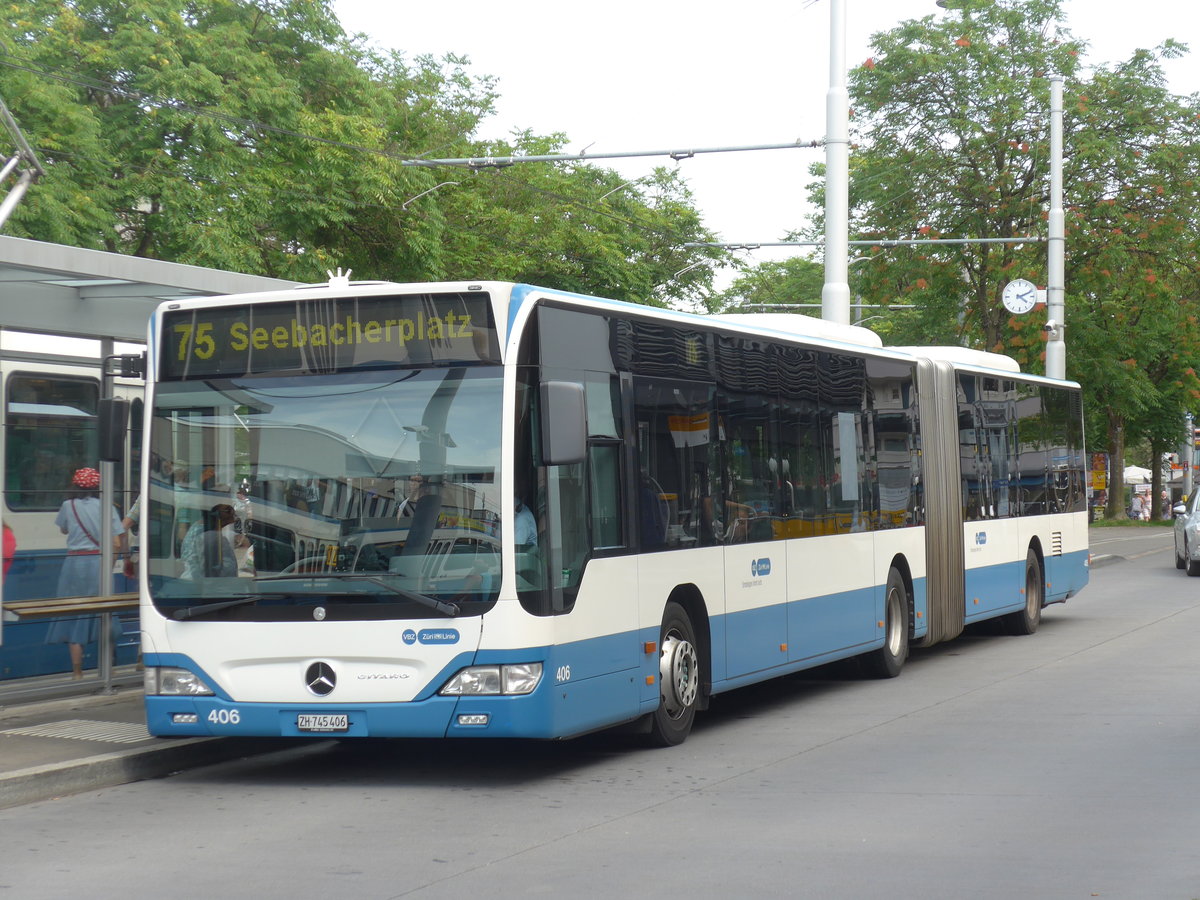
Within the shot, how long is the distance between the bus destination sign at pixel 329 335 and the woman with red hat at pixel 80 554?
3325 millimetres

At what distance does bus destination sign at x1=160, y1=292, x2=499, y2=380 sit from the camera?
9359 millimetres

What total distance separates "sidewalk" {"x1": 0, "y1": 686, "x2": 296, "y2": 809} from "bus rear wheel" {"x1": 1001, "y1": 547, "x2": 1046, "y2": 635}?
1067 centimetres

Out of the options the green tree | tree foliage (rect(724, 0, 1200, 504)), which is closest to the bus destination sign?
tree foliage (rect(724, 0, 1200, 504))

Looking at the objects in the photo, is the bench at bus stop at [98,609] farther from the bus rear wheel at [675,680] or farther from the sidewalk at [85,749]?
the bus rear wheel at [675,680]

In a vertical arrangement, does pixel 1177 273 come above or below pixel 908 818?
above

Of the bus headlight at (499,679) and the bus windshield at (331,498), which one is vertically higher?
the bus windshield at (331,498)

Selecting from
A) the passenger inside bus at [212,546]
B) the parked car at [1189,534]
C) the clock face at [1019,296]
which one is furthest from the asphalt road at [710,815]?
the clock face at [1019,296]

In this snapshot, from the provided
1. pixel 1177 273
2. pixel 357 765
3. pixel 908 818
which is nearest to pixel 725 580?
pixel 357 765

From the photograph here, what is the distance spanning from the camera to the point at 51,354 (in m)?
12.7

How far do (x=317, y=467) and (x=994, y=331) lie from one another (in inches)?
1249

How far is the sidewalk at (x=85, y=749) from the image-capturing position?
30.3 ft

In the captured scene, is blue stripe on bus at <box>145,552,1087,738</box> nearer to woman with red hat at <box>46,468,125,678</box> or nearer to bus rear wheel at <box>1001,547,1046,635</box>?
woman with red hat at <box>46,468,125,678</box>

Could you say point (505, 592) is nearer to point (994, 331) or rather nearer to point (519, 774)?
point (519, 774)

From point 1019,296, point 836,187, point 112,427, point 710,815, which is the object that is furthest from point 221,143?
point 710,815
